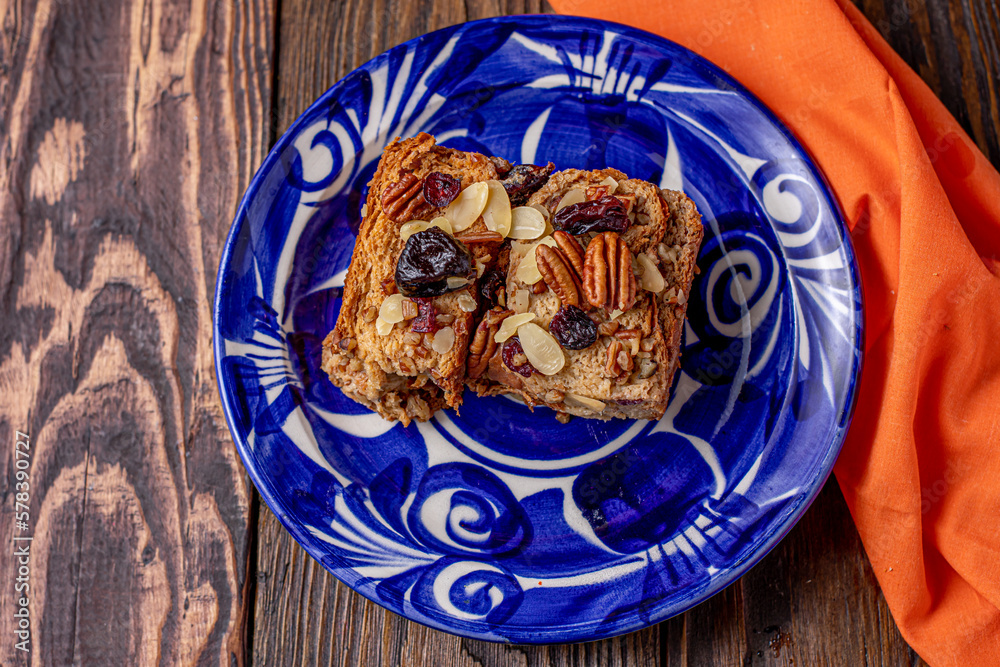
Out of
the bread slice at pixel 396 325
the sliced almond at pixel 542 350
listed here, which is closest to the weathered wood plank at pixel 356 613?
the bread slice at pixel 396 325

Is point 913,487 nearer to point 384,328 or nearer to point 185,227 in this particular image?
point 384,328

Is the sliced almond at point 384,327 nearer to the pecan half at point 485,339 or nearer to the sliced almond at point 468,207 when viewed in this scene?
the pecan half at point 485,339

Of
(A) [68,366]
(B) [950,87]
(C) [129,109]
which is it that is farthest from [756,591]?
(C) [129,109]

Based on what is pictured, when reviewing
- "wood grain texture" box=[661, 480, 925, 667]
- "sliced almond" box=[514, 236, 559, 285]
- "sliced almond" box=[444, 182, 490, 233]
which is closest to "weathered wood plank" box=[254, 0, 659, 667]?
"wood grain texture" box=[661, 480, 925, 667]

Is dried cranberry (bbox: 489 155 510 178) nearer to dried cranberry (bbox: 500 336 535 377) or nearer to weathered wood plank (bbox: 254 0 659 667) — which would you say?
dried cranberry (bbox: 500 336 535 377)

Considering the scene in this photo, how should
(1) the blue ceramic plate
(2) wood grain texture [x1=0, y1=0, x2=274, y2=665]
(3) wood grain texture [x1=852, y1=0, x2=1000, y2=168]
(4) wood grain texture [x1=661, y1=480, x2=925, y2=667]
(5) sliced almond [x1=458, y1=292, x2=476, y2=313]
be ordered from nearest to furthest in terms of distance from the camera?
1. (5) sliced almond [x1=458, y1=292, x2=476, y2=313]
2. (1) the blue ceramic plate
3. (4) wood grain texture [x1=661, y1=480, x2=925, y2=667]
4. (2) wood grain texture [x1=0, y1=0, x2=274, y2=665]
5. (3) wood grain texture [x1=852, y1=0, x2=1000, y2=168]

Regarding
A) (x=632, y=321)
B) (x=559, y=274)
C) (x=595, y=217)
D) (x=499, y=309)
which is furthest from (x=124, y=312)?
(x=632, y=321)

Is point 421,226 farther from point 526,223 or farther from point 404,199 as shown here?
point 526,223
